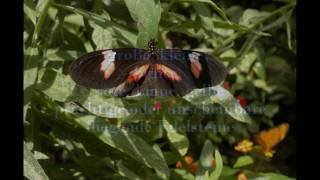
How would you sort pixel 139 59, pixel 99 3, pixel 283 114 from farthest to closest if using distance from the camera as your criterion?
pixel 283 114 < pixel 99 3 < pixel 139 59

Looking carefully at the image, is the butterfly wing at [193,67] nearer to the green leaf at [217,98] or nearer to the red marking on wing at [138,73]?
the red marking on wing at [138,73]

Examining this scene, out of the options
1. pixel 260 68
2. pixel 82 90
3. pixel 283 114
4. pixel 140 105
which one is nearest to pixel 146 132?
pixel 140 105

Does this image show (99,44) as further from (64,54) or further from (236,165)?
(236,165)

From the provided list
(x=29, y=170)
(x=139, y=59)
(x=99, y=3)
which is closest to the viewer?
(x=29, y=170)

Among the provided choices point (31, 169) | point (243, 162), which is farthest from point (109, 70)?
point (243, 162)

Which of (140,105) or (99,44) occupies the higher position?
(99,44)
